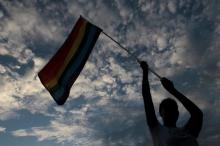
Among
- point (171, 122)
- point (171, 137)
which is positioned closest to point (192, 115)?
point (171, 122)

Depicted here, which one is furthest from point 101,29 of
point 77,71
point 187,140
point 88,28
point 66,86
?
point 187,140

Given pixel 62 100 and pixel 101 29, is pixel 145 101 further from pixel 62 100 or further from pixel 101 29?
pixel 101 29

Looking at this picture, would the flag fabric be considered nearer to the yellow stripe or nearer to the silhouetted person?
the yellow stripe

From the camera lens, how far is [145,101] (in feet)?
18.3

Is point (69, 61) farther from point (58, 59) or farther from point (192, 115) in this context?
point (192, 115)

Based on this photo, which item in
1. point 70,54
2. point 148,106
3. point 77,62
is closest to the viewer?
point 148,106

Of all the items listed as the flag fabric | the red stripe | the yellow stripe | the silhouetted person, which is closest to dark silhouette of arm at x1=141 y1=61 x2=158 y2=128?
the silhouetted person

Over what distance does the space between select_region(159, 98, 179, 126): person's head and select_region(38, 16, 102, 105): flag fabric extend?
4.34m

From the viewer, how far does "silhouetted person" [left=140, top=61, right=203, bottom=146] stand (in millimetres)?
5290

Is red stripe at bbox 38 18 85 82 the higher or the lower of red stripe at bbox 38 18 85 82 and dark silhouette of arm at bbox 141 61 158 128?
the higher

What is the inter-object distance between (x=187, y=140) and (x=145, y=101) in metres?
1.01

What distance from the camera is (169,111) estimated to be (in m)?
5.63

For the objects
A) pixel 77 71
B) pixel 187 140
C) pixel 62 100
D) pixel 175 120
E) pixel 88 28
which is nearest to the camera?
pixel 187 140

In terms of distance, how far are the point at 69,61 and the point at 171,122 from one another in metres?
5.35
